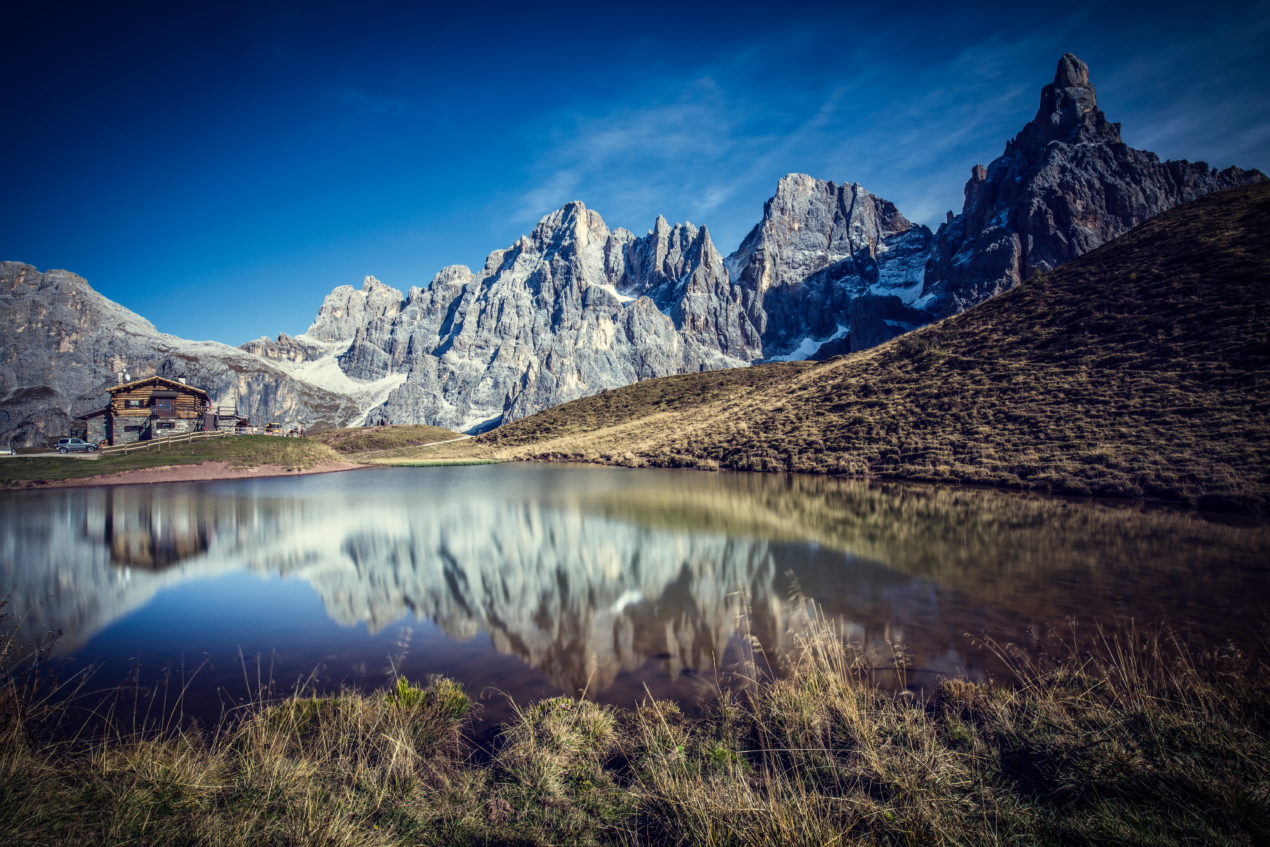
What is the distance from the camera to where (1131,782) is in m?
3.55

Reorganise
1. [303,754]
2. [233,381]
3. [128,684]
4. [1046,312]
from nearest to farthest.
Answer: [303,754] < [128,684] < [1046,312] < [233,381]

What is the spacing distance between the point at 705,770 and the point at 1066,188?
207439 mm

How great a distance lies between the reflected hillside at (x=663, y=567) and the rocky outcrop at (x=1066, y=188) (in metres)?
176

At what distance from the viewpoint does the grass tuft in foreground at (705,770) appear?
320cm

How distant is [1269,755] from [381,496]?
2763cm

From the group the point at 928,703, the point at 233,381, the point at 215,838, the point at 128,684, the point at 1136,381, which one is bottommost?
the point at 928,703

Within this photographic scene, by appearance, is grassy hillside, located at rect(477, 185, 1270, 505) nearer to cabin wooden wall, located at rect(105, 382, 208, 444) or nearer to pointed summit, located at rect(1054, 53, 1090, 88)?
cabin wooden wall, located at rect(105, 382, 208, 444)

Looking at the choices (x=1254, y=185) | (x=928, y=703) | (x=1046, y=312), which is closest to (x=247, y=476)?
(x=928, y=703)

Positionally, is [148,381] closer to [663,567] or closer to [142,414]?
[142,414]

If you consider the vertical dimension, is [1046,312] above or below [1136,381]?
above

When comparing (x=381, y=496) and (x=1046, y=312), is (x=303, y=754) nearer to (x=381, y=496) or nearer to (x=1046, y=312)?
(x=381, y=496)

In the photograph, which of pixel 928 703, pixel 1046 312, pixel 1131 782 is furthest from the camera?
pixel 1046 312

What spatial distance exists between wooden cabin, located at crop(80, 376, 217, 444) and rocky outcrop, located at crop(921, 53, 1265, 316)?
192 meters

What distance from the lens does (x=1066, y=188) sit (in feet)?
493
